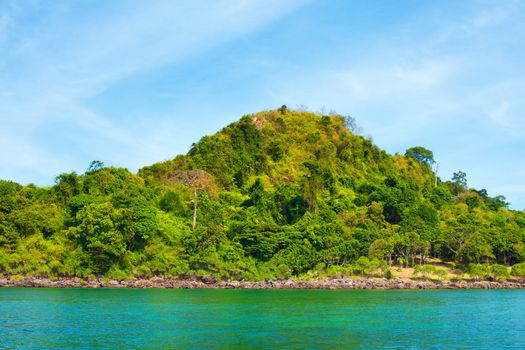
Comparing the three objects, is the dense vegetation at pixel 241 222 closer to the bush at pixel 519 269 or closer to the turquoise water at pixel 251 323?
the bush at pixel 519 269

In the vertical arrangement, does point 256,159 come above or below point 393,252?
above

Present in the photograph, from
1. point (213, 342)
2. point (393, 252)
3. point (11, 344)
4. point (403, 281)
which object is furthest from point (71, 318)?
point (393, 252)

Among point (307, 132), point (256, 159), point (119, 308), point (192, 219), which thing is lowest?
point (119, 308)

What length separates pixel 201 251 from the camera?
62.2 m

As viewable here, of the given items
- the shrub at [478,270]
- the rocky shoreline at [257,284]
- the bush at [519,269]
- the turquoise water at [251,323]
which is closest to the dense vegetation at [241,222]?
the shrub at [478,270]

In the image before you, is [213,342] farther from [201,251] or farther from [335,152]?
[335,152]

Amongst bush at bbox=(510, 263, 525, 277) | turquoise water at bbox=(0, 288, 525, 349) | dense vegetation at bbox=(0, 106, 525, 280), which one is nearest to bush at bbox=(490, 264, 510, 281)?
dense vegetation at bbox=(0, 106, 525, 280)

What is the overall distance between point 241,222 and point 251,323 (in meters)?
42.8

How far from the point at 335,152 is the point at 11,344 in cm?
8995

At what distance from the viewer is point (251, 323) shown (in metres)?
28.2

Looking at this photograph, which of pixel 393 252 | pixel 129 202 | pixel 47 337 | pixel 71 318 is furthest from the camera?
pixel 393 252

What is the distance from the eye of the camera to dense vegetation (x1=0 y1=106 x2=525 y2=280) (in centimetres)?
6044

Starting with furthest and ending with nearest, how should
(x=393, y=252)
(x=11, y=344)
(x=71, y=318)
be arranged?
(x=393, y=252) < (x=71, y=318) < (x=11, y=344)

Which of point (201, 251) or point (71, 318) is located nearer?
point (71, 318)
